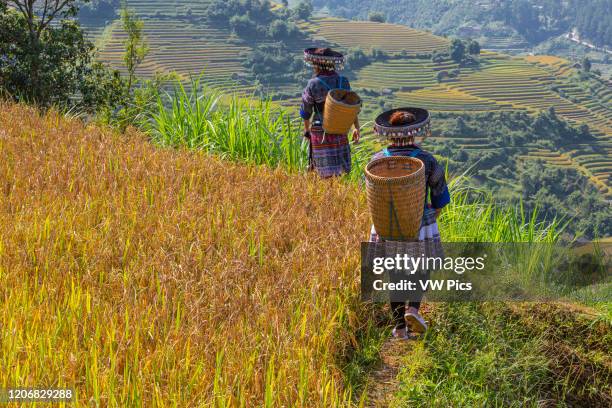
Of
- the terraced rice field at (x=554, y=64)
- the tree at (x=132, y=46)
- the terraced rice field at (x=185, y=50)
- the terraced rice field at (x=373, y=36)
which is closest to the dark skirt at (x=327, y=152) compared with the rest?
the tree at (x=132, y=46)

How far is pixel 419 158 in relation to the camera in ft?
13.1

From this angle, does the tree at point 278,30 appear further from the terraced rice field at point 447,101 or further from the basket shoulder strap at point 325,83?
the basket shoulder strap at point 325,83

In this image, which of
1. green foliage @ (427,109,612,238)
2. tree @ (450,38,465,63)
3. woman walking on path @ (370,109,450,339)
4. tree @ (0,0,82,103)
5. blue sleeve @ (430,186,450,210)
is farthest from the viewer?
tree @ (450,38,465,63)

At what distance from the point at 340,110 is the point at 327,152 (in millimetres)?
603

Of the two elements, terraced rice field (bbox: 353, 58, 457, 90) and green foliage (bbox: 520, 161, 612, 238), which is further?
terraced rice field (bbox: 353, 58, 457, 90)

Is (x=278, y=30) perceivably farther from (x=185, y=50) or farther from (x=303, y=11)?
(x=185, y=50)

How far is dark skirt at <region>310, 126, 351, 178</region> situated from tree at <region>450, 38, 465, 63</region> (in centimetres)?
12617

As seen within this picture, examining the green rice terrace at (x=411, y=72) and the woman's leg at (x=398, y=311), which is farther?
the green rice terrace at (x=411, y=72)

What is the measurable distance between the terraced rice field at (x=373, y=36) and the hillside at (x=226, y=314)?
408ft

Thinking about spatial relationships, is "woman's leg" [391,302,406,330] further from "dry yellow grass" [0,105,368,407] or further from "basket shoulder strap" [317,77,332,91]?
"basket shoulder strap" [317,77,332,91]

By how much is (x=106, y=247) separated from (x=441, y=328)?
1.87 m

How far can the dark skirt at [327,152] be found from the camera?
646cm

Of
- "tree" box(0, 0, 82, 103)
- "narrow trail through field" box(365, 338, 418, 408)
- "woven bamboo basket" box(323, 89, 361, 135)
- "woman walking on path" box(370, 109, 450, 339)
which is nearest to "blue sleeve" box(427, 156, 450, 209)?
"woman walking on path" box(370, 109, 450, 339)

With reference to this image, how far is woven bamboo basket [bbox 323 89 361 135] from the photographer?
593 cm
